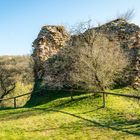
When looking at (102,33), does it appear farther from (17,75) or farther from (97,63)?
(17,75)

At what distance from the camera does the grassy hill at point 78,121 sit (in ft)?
59.1

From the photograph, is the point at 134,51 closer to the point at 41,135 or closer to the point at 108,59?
the point at 108,59

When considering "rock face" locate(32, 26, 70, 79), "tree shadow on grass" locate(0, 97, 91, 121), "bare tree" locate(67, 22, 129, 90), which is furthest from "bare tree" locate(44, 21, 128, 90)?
"tree shadow on grass" locate(0, 97, 91, 121)

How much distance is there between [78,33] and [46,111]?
12189mm

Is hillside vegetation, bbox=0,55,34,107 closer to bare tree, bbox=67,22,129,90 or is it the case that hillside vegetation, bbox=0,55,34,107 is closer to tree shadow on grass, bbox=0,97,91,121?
bare tree, bbox=67,22,129,90

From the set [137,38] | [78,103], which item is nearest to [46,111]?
[78,103]

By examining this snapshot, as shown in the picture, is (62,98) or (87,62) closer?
(87,62)

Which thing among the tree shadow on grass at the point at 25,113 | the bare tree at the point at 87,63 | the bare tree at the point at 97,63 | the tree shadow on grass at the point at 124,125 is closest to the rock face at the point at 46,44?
the bare tree at the point at 87,63

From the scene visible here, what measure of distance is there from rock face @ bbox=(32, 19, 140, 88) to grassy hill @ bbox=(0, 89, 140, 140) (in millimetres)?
6001

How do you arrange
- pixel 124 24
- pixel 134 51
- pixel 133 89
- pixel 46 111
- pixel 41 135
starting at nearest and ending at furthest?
pixel 41 135 < pixel 46 111 < pixel 133 89 < pixel 134 51 < pixel 124 24

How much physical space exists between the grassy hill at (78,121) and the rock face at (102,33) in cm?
600

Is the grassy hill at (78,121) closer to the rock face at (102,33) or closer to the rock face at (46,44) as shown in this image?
the rock face at (102,33)

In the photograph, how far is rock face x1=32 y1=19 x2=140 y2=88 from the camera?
33.7 metres

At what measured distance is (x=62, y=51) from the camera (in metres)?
35.8
